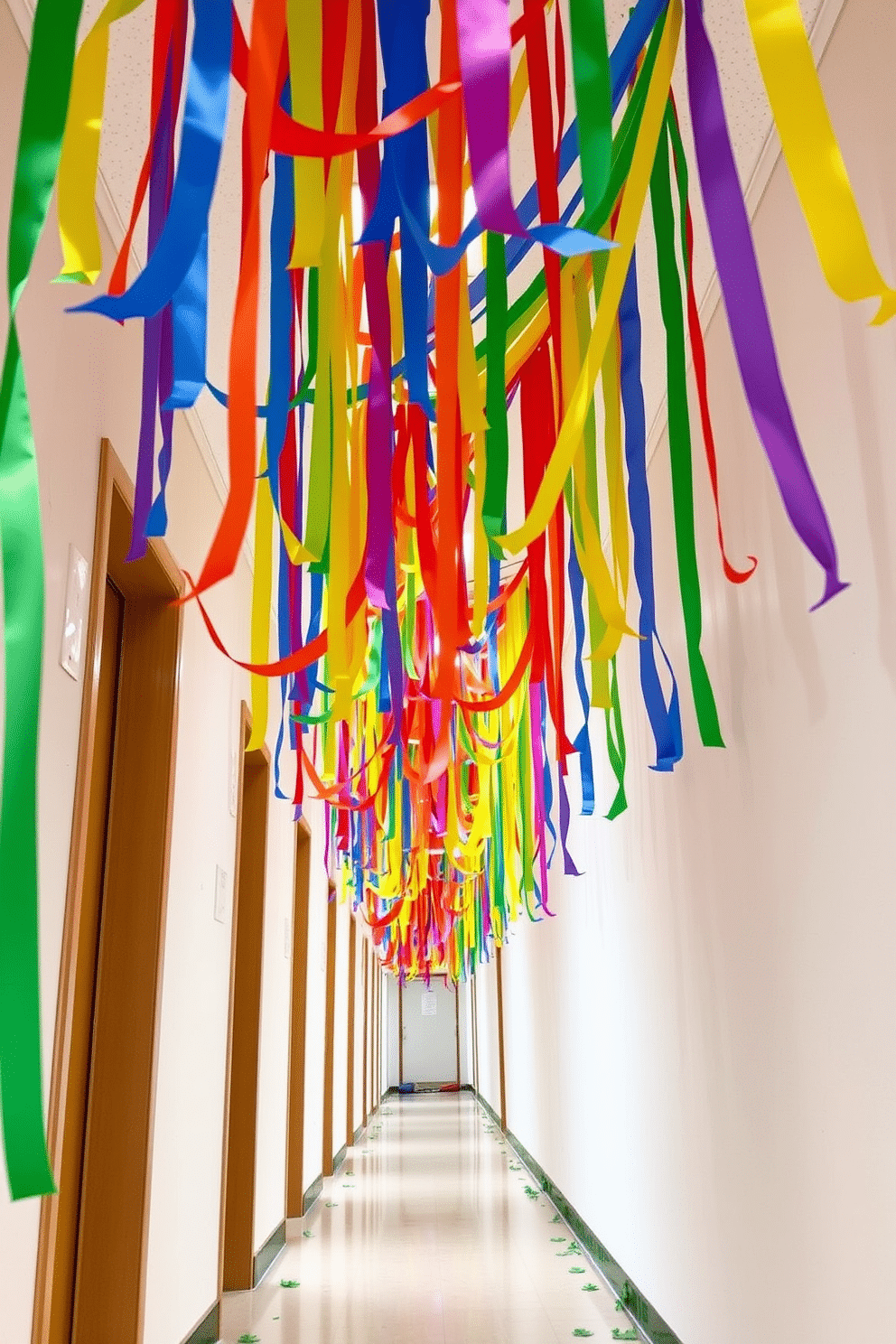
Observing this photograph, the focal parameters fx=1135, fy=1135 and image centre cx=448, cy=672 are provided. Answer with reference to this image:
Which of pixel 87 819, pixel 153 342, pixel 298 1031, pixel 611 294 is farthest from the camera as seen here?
pixel 298 1031

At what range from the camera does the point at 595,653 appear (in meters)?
1.37

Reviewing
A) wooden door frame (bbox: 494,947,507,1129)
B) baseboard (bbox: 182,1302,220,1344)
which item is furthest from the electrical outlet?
wooden door frame (bbox: 494,947,507,1129)

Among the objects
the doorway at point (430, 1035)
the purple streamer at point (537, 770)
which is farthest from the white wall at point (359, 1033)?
the purple streamer at point (537, 770)

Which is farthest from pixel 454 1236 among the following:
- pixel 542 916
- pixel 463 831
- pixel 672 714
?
pixel 672 714

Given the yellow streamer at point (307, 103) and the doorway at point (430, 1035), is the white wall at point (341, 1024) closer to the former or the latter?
the yellow streamer at point (307, 103)

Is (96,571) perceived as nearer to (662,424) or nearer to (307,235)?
(307,235)

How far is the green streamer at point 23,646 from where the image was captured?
26.1 inches

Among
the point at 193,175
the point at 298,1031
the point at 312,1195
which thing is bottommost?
the point at 312,1195

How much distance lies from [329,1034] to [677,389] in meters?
6.66

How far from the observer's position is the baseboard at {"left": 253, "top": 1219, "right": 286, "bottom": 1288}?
396cm

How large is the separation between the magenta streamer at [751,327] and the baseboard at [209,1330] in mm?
2846

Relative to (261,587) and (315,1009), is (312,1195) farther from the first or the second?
(261,587)

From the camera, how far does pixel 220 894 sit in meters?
3.38

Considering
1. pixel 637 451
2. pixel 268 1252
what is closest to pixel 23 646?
pixel 637 451
